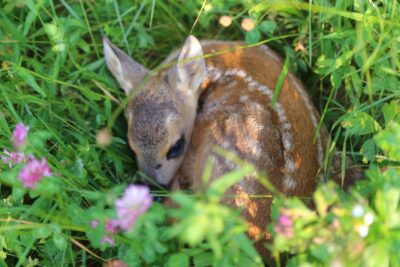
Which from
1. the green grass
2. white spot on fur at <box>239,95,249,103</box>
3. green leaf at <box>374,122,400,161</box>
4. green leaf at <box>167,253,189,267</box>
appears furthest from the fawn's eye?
green leaf at <box>374,122,400,161</box>

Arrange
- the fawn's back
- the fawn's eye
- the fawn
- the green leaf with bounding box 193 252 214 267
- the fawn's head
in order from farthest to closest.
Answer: the fawn's eye < the fawn's head < the fawn < the fawn's back < the green leaf with bounding box 193 252 214 267

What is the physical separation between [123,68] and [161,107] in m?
0.40

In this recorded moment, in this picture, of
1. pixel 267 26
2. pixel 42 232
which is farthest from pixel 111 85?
pixel 42 232

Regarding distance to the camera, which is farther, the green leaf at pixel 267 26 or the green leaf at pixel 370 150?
the green leaf at pixel 267 26

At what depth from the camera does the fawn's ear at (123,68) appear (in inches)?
154

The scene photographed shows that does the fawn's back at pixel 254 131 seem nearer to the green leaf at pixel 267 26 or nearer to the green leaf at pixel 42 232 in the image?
the green leaf at pixel 267 26

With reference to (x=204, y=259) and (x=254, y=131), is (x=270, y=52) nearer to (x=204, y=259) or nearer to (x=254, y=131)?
(x=254, y=131)

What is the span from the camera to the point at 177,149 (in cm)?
385

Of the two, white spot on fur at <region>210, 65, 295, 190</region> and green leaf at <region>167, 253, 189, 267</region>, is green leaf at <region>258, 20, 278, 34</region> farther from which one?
green leaf at <region>167, 253, 189, 267</region>

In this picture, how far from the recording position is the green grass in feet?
8.78

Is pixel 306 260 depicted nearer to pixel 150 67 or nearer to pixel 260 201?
pixel 260 201

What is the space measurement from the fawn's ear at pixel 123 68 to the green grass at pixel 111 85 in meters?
0.09

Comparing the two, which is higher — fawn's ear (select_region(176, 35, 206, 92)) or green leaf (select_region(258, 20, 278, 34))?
green leaf (select_region(258, 20, 278, 34))

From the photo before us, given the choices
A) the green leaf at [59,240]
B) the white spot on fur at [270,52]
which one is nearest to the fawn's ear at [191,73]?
the white spot on fur at [270,52]
